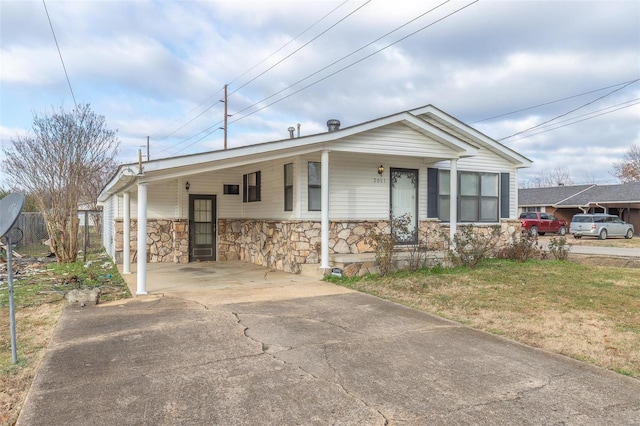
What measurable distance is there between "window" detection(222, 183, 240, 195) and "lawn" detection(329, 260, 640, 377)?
5.28m

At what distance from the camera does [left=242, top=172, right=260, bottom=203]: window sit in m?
12.1

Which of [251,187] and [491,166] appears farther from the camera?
[491,166]

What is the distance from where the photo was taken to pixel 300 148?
9.11 meters

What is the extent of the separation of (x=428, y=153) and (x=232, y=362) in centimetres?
755

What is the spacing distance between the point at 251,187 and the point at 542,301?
802cm

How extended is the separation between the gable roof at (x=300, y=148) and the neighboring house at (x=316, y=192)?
22mm

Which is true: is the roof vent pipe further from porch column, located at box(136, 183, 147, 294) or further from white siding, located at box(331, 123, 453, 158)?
porch column, located at box(136, 183, 147, 294)

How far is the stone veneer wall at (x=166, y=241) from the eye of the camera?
12.2m

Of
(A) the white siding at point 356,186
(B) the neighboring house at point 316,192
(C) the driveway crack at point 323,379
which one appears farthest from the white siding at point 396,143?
(C) the driveway crack at point 323,379

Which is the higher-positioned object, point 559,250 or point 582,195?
point 582,195

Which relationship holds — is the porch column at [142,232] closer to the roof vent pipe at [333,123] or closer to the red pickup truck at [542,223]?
the roof vent pipe at [333,123]

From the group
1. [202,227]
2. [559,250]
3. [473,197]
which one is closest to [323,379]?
[202,227]

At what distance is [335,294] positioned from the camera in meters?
7.79

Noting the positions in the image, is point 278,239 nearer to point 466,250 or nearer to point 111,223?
point 466,250
